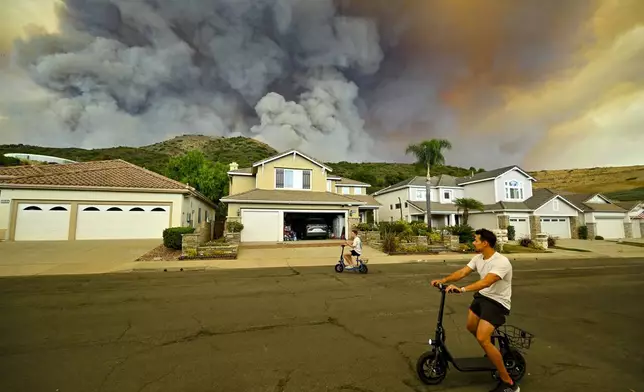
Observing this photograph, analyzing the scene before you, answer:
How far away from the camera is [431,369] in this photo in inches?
131

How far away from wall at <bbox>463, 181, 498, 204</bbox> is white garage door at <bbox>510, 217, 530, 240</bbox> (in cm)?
297

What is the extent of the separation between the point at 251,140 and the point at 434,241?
298ft

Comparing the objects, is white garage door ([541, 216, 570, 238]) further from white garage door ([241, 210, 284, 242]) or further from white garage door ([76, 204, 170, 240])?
white garage door ([76, 204, 170, 240])

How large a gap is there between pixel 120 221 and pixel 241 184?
1012 centimetres

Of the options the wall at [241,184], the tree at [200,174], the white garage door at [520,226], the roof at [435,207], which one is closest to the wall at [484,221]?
the white garage door at [520,226]

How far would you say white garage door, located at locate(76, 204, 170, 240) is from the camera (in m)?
19.3

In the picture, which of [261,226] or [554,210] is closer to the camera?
[261,226]

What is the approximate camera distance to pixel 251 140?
332ft

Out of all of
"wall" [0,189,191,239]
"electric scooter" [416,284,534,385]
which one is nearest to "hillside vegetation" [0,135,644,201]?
"wall" [0,189,191,239]

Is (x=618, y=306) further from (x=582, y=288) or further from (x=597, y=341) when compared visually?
(x=597, y=341)

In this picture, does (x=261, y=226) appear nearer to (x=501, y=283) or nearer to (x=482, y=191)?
(x=501, y=283)

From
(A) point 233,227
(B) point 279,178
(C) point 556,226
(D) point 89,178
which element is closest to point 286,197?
(B) point 279,178

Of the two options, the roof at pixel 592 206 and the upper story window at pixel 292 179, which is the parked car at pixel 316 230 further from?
the roof at pixel 592 206

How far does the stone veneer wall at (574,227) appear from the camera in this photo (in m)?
30.9
